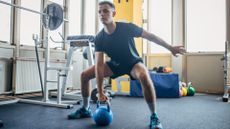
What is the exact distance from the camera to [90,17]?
246 inches

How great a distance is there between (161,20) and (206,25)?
3.81 feet

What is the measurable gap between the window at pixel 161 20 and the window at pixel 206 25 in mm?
489

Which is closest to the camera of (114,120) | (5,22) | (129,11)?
(114,120)

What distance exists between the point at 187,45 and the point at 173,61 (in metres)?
0.55

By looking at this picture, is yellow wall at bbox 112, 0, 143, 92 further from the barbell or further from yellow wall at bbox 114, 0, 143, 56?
the barbell

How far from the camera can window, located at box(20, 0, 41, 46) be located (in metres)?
4.18

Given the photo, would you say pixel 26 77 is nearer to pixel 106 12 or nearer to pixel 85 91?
pixel 85 91

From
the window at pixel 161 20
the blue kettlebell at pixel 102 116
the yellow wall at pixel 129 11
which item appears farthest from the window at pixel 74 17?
the blue kettlebell at pixel 102 116

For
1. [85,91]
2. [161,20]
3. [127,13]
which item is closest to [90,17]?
[127,13]

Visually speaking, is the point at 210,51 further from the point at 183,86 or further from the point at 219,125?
the point at 219,125

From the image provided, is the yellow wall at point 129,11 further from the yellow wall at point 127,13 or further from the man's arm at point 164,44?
the man's arm at point 164,44

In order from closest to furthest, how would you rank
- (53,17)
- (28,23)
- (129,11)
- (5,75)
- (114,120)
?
1. (114,120)
2. (53,17)
3. (5,75)
4. (28,23)
5. (129,11)

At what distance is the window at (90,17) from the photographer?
603 cm

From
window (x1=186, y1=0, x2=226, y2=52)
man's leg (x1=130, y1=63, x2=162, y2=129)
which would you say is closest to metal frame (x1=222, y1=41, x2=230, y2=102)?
window (x1=186, y1=0, x2=226, y2=52)
